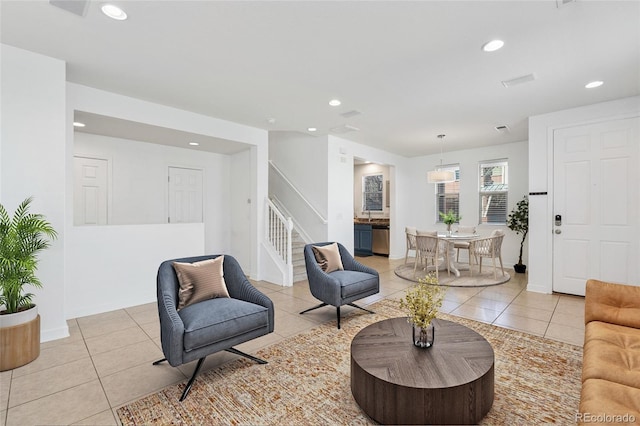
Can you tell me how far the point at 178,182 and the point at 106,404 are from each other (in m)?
4.48

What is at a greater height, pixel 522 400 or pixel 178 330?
pixel 178 330

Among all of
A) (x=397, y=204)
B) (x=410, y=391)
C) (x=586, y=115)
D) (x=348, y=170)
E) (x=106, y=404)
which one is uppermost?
(x=586, y=115)

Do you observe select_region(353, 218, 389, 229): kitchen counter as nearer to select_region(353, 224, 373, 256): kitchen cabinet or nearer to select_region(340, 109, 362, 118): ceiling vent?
select_region(353, 224, 373, 256): kitchen cabinet

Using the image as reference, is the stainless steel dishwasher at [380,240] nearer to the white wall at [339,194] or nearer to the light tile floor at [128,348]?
the white wall at [339,194]

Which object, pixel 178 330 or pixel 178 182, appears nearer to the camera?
pixel 178 330

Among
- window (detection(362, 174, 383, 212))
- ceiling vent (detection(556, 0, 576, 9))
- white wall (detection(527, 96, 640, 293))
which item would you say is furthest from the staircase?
ceiling vent (detection(556, 0, 576, 9))

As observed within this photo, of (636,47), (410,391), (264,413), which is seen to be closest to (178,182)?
(264,413)

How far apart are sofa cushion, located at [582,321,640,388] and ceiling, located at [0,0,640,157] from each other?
2337 millimetres

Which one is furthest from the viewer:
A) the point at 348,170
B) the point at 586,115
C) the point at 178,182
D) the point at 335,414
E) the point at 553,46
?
the point at 348,170

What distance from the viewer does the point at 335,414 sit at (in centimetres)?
196

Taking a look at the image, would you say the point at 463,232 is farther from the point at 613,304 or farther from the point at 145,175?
the point at 145,175

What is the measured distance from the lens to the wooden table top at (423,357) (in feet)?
5.82

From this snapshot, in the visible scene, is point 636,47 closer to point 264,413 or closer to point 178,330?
point 264,413

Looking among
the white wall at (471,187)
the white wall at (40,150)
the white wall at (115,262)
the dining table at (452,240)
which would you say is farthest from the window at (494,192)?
the white wall at (40,150)
